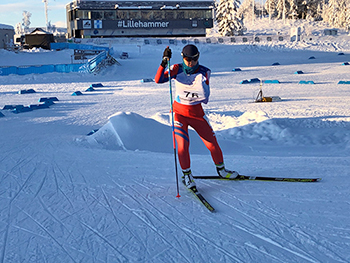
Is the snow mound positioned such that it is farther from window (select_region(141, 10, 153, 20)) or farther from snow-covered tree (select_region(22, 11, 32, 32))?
snow-covered tree (select_region(22, 11, 32, 32))

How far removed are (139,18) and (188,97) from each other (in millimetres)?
51693

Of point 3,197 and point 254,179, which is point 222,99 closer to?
point 254,179

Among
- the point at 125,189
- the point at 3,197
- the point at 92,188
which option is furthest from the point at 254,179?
the point at 3,197

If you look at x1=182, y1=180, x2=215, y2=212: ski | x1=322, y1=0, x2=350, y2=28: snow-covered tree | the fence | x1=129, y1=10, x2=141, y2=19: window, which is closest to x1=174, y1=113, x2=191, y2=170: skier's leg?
x1=182, y1=180, x2=215, y2=212: ski

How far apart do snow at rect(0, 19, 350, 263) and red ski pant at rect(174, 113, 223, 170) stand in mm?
368

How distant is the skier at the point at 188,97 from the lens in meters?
4.80

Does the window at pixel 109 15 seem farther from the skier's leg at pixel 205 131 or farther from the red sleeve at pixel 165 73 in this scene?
the skier's leg at pixel 205 131

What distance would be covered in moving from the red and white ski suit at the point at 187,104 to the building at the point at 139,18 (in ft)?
165

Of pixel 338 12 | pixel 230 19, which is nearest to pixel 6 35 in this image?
pixel 230 19

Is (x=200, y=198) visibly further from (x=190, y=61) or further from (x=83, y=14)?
(x=83, y=14)

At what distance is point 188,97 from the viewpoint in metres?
4.92

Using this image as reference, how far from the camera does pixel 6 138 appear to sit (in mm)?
8758

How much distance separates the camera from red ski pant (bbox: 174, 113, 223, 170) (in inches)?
191

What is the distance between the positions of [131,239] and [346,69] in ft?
84.1
